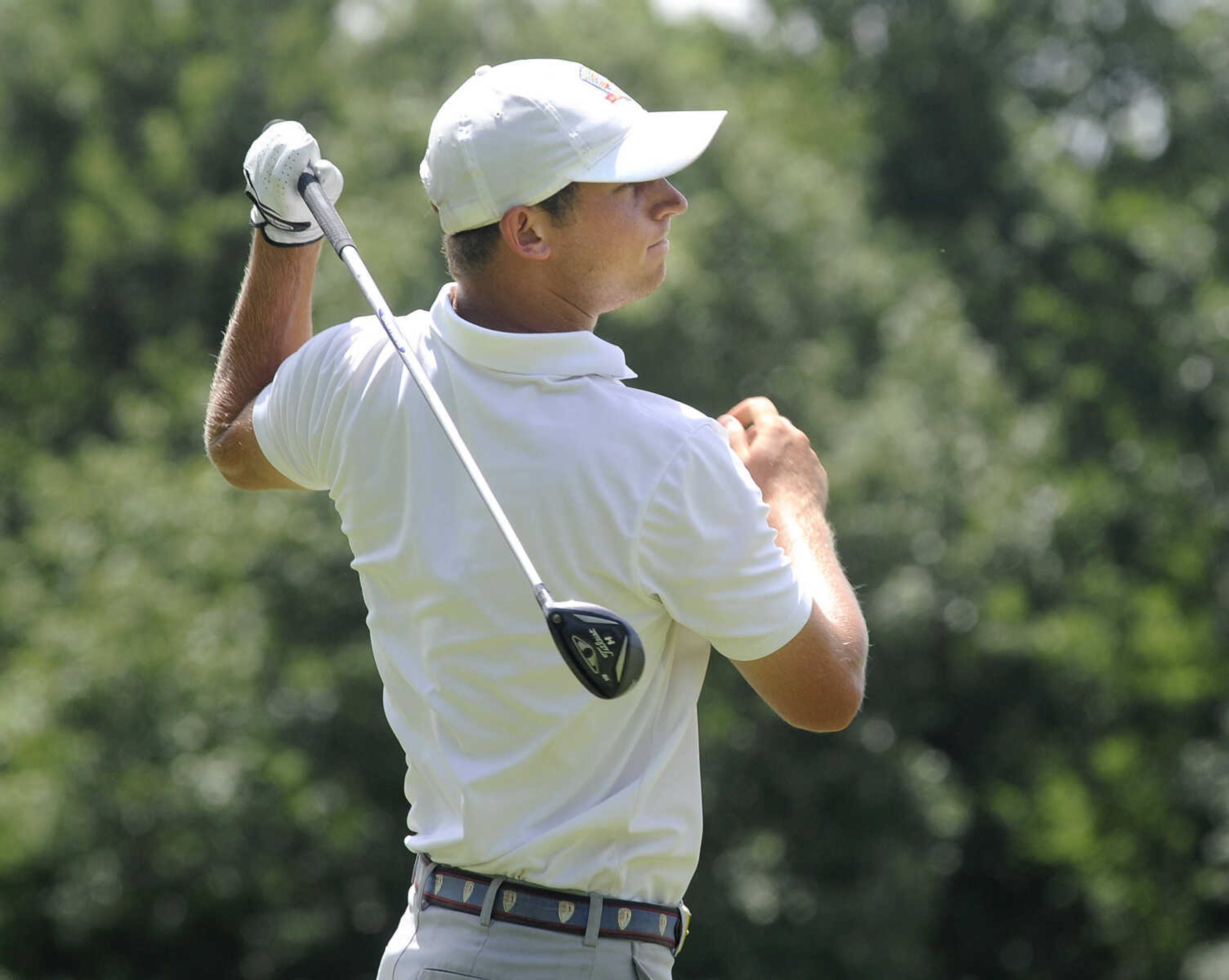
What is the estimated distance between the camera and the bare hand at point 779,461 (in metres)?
Answer: 2.62

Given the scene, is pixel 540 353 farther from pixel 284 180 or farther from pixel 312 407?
pixel 284 180

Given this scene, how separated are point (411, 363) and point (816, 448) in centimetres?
1539

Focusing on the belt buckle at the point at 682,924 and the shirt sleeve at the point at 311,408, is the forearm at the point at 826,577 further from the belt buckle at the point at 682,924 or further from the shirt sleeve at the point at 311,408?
the shirt sleeve at the point at 311,408

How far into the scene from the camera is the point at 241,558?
1800 centimetres

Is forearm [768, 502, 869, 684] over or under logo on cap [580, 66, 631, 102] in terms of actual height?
under

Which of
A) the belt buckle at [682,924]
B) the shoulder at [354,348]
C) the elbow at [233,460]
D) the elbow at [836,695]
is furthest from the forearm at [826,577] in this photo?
the elbow at [233,460]

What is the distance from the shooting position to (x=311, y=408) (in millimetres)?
2697

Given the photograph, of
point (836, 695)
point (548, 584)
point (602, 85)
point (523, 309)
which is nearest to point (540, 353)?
point (523, 309)

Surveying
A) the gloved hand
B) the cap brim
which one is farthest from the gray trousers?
the gloved hand

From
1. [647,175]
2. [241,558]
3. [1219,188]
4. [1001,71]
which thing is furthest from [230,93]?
[647,175]

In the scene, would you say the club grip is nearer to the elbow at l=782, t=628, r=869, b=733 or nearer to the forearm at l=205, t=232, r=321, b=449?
the forearm at l=205, t=232, r=321, b=449

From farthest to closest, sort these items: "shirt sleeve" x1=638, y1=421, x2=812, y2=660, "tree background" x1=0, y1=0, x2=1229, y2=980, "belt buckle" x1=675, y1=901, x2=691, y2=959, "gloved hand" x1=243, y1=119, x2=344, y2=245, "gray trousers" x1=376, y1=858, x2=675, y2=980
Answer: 1. "tree background" x1=0, y1=0, x2=1229, y2=980
2. "gloved hand" x1=243, y1=119, x2=344, y2=245
3. "belt buckle" x1=675, y1=901, x2=691, y2=959
4. "gray trousers" x1=376, y1=858, x2=675, y2=980
5. "shirt sleeve" x1=638, y1=421, x2=812, y2=660

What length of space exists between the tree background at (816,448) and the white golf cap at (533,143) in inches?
557

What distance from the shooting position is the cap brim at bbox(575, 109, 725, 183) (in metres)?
2.51
